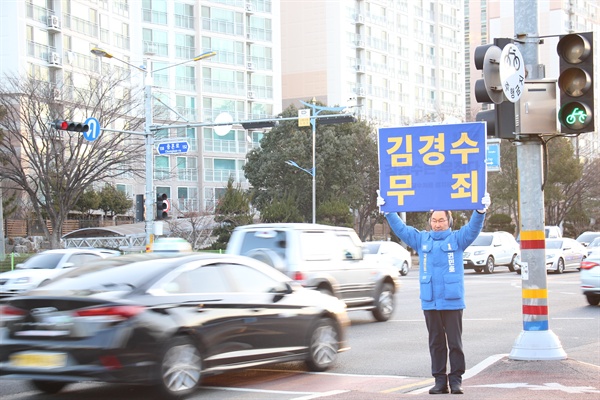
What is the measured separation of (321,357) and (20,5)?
52507 millimetres

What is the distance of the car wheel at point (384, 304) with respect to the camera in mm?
17531

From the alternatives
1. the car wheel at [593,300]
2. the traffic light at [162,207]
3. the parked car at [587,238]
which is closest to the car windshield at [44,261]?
the traffic light at [162,207]

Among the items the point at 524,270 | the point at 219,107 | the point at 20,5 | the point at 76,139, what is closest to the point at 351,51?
the point at 219,107

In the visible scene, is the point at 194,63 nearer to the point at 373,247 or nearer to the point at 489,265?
the point at 373,247

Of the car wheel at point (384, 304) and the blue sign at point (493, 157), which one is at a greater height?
the blue sign at point (493, 157)

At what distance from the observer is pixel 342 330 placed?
11633mm

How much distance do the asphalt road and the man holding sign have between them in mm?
962

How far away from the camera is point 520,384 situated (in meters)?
8.85

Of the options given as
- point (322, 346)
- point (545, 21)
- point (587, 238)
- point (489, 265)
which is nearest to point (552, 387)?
point (322, 346)

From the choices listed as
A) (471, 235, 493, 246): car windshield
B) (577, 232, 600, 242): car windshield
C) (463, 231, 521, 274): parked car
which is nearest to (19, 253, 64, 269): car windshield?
(463, 231, 521, 274): parked car

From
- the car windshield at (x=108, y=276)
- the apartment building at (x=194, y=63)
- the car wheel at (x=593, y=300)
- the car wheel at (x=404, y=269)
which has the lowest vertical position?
the car wheel at (x=404, y=269)

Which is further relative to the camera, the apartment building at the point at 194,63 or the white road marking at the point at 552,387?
the apartment building at the point at 194,63

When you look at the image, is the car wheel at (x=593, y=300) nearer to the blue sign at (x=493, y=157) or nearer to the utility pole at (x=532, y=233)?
the utility pole at (x=532, y=233)

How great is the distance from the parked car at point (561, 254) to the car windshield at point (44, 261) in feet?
67.6
